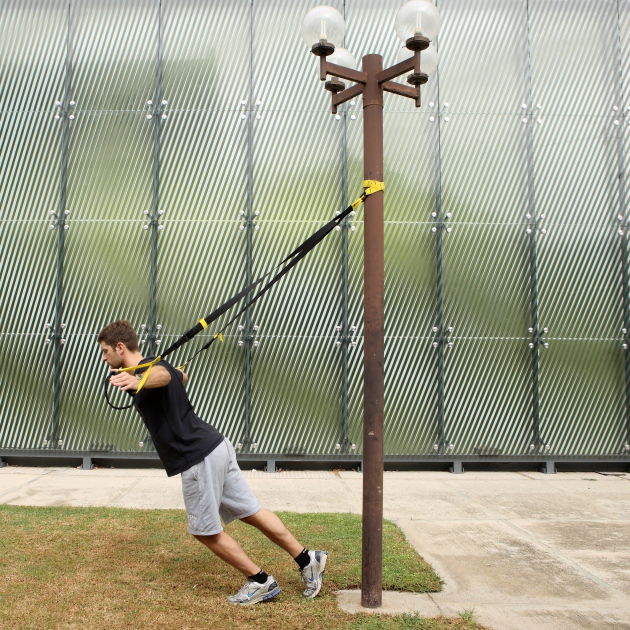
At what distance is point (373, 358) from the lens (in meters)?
4.34

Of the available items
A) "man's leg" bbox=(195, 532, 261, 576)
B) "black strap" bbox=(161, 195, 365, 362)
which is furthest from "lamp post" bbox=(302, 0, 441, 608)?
"man's leg" bbox=(195, 532, 261, 576)

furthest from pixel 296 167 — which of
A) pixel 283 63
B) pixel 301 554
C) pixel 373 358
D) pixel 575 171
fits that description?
pixel 301 554

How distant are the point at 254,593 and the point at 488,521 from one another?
308cm

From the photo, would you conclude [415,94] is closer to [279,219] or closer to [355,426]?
[279,219]

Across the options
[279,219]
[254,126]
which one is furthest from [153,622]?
[254,126]

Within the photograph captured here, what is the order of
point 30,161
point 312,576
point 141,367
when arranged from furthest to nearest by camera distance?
point 30,161 → point 312,576 → point 141,367

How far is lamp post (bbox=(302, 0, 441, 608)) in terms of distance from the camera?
4.23 meters

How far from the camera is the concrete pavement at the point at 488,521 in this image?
426cm

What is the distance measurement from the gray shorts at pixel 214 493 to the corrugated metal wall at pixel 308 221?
480 centimetres

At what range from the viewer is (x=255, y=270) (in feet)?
30.2

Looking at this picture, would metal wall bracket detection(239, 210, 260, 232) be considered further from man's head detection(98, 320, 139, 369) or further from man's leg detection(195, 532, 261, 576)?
man's leg detection(195, 532, 261, 576)

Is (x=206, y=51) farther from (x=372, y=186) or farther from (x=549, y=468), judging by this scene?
(x=549, y=468)

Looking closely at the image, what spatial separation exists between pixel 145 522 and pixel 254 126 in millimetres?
5521

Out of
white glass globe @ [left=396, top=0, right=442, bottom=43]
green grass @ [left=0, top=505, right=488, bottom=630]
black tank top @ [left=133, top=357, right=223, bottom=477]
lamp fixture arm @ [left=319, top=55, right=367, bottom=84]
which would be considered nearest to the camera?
green grass @ [left=0, top=505, right=488, bottom=630]
